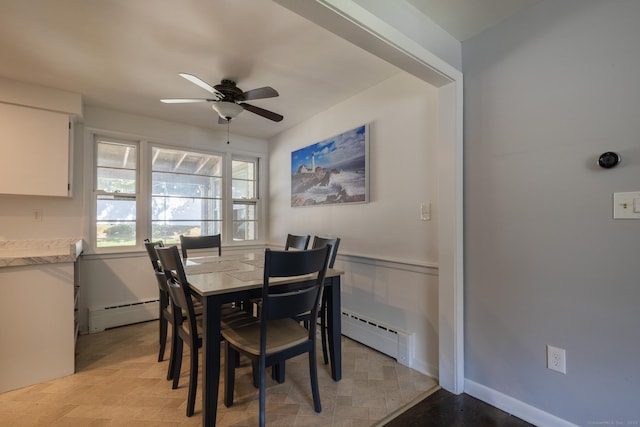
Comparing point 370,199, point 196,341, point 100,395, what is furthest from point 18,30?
point 370,199

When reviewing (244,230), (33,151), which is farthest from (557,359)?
(33,151)

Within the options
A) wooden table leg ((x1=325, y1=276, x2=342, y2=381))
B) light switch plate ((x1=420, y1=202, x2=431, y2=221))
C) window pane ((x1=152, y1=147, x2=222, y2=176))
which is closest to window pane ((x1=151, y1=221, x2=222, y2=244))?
window pane ((x1=152, y1=147, x2=222, y2=176))

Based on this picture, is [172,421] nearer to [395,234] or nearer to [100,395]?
[100,395]

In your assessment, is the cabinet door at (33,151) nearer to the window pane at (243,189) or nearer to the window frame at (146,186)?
the window frame at (146,186)

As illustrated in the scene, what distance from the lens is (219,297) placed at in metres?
1.49

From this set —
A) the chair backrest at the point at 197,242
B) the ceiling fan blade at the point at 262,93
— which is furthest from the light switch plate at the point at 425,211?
the chair backrest at the point at 197,242

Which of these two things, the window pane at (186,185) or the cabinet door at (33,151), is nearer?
the cabinet door at (33,151)

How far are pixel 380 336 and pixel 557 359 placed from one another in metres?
1.20

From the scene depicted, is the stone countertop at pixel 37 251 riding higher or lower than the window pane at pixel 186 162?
lower

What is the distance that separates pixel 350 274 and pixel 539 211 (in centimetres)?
162

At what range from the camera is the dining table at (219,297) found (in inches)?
56.8

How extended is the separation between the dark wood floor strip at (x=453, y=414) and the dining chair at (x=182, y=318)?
110 cm

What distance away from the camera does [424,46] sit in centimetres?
166

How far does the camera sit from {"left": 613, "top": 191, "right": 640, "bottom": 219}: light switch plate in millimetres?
1250
